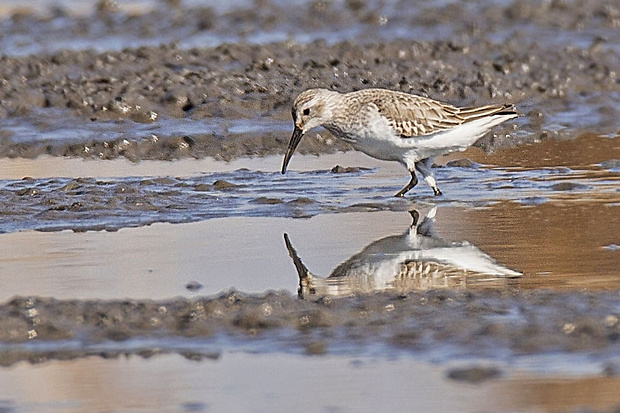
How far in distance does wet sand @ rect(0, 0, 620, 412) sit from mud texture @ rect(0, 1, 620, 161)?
1.9 inches

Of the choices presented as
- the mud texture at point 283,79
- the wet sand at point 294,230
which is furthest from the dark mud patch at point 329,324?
the mud texture at point 283,79

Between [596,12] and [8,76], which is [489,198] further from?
[596,12]

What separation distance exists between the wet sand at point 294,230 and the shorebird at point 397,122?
39 centimetres

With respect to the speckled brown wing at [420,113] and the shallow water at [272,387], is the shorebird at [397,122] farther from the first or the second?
the shallow water at [272,387]

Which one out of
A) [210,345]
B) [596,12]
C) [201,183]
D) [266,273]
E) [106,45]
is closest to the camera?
[210,345]

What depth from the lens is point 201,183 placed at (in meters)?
10.0

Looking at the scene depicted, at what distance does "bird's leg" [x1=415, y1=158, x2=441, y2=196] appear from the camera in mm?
9484

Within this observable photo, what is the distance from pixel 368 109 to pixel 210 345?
148 inches

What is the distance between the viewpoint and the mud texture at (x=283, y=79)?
11805mm

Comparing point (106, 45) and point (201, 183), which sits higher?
point (106, 45)

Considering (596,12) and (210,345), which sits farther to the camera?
(596,12)

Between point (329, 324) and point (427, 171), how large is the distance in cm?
377

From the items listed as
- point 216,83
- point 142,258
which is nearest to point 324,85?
point 216,83

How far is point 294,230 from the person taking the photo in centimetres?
837
